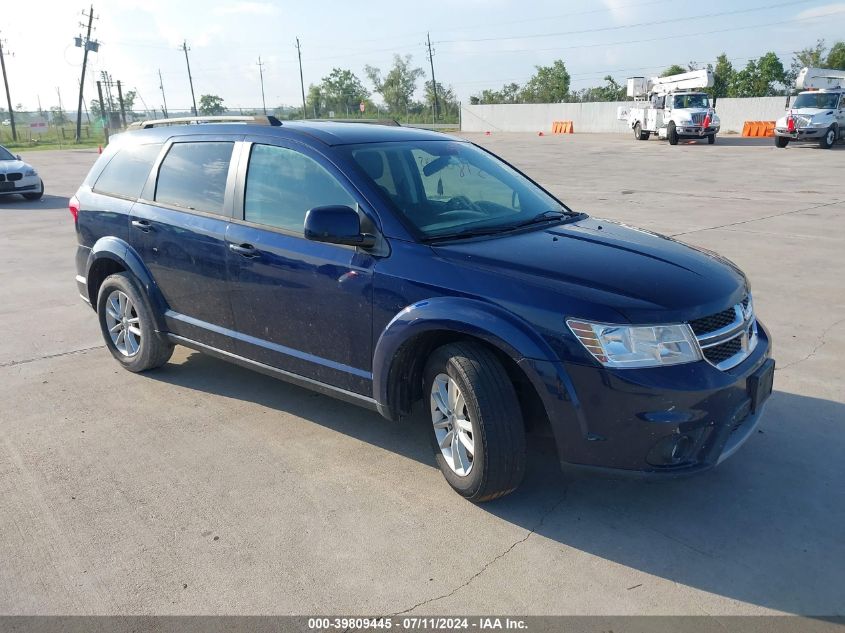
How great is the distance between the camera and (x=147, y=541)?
329 centimetres

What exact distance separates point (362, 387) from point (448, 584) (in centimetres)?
122

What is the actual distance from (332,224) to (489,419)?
3.94 ft

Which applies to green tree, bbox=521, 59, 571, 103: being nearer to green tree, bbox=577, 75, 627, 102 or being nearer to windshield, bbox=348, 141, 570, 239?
green tree, bbox=577, 75, 627, 102

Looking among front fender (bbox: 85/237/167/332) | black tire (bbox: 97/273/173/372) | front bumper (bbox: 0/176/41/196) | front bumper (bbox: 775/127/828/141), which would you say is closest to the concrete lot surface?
black tire (bbox: 97/273/173/372)

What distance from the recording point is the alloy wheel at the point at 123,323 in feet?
17.3

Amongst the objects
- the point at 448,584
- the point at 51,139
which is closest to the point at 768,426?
the point at 448,584

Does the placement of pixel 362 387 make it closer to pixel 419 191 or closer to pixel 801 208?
pixel 419 191

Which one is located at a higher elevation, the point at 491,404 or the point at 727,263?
the point at 727,263

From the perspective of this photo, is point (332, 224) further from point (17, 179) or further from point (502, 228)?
point (17, 179)

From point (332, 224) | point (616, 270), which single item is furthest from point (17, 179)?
point (616, 270)

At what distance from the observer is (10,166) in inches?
651

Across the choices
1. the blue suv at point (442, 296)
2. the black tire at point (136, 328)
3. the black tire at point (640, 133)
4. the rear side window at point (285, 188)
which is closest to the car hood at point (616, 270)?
the blue suv at point (442, 296)

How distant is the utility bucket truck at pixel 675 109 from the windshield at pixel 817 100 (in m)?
4.05

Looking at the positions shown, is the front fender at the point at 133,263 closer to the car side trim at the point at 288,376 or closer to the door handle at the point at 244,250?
the car side trim at the point at 288,376
